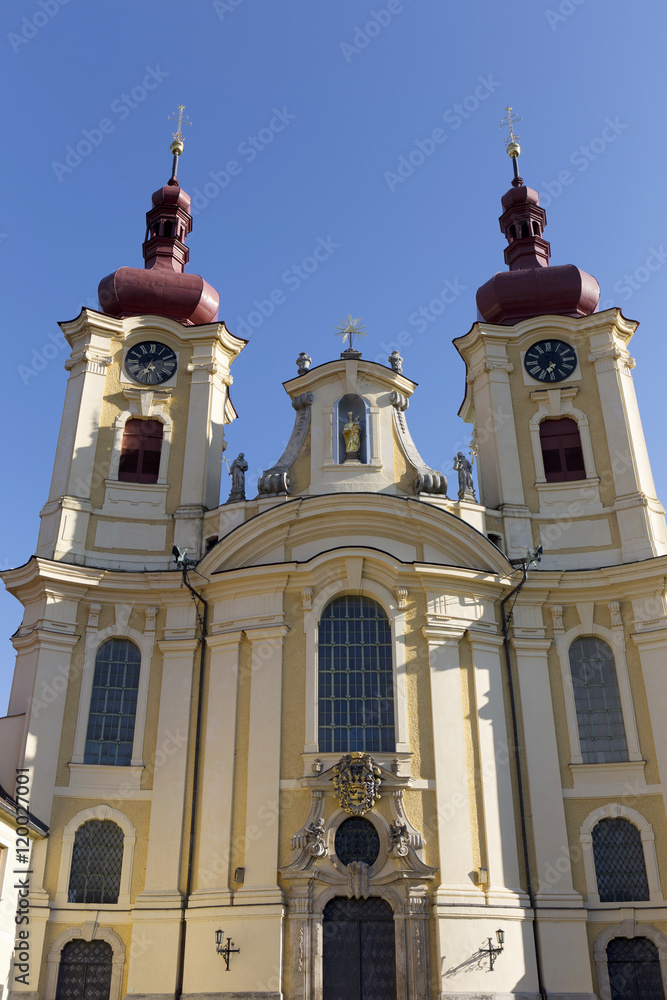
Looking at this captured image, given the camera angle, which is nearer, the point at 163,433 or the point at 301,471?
the point at 301,471

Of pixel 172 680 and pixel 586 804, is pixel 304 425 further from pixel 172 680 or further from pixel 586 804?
pixel 586 804

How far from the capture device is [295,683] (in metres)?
19.7

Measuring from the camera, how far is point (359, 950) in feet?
57.5

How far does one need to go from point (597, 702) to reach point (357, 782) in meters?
5.50

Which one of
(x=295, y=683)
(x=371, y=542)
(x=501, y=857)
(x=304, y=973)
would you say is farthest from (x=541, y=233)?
(x=304, y=973)

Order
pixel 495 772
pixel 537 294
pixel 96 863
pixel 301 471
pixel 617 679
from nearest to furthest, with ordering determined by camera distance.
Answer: pixel 96 863 < pixel 495 772 < pixel 617 679 < pixel 301 471 < pixel 537 294

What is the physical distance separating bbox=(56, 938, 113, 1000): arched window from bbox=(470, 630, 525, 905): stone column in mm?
7124

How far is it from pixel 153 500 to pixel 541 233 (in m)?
14.2

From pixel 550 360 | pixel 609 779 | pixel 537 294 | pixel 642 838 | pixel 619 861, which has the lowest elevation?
pixel 619 861

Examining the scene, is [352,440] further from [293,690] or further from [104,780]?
[104,780]

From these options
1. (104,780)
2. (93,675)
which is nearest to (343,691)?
(104,780)

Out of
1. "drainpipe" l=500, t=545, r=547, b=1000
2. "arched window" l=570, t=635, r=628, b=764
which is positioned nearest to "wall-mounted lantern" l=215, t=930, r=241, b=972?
"drainpipe" l=500, t=545, r=547, b=1000

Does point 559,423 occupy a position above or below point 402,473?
above

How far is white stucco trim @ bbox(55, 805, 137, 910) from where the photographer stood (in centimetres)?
1855
